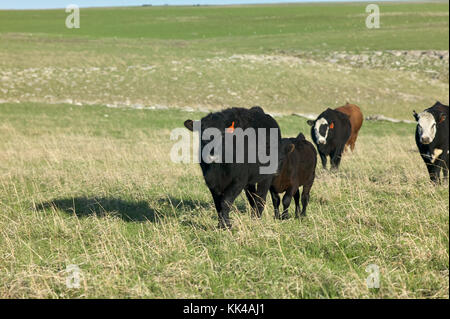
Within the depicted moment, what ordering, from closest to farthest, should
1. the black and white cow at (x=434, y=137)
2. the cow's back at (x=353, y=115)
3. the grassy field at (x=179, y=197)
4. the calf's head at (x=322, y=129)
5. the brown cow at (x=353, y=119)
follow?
the grassy field at (x=179, y=197) < the black and white cow at (x=434, y=137) < the calf's head at (x=322, y=129) < the brown cow at (x=353, y=119) < the cow's back at (x=353, y=115)

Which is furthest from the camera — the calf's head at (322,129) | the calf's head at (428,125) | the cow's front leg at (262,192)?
the calf's head at (322,129)

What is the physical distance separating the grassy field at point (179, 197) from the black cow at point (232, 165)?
268 mm

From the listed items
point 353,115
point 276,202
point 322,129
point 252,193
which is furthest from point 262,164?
point 353,115

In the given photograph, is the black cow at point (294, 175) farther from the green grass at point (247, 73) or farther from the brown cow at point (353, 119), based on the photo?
the green grass at point (247, 73)

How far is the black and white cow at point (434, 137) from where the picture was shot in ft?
33.5

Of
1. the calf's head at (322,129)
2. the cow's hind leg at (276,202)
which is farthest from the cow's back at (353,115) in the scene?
the cow's hind leg at (276,202)

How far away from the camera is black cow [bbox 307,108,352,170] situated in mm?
13312

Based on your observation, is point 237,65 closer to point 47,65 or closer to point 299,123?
point 47,65

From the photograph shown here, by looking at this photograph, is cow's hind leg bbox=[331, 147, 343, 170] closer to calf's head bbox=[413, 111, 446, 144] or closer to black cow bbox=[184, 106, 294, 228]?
calf's head bbox=[413, 111, 446, 144]

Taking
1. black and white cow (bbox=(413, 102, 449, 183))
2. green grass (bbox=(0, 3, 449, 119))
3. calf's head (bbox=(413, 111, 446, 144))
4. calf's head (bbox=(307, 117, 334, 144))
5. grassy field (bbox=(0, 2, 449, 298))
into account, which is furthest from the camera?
green grass (bbox=(0, 3, 449, 119))

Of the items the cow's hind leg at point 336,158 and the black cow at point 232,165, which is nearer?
the black cow at point 232,165

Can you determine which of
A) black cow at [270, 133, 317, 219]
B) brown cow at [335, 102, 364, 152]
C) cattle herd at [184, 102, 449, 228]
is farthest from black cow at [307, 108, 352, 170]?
black cow at [270, 133, 317, 219]

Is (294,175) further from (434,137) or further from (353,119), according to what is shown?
(353,119)

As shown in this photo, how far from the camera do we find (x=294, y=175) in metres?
8.16
